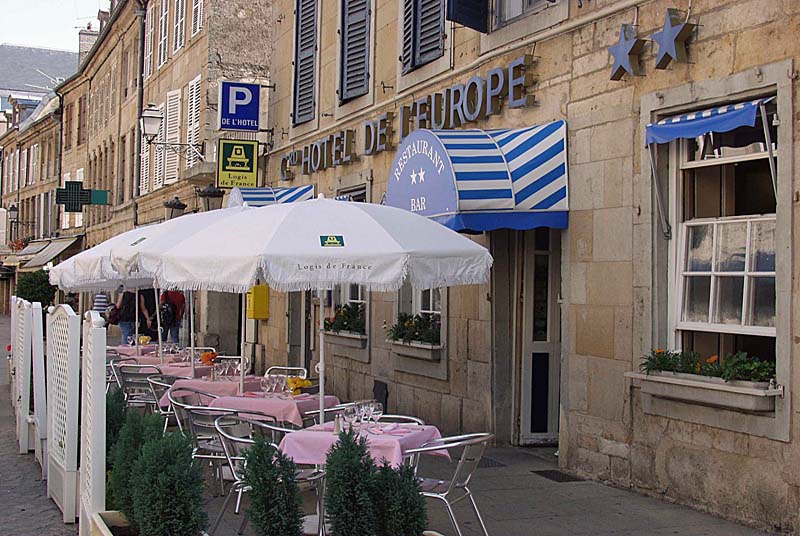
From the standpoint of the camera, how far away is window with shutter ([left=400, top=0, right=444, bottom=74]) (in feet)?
37.7

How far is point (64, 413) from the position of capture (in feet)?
24.4

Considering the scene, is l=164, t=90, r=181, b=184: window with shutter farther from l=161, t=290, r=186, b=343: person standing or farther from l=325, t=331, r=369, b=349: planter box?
l=325, t=331, r=369, b=349: planter box

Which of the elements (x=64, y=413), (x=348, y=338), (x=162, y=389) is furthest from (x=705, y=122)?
(x=348, y=338)

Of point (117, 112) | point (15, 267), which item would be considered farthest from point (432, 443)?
point (15, 267)

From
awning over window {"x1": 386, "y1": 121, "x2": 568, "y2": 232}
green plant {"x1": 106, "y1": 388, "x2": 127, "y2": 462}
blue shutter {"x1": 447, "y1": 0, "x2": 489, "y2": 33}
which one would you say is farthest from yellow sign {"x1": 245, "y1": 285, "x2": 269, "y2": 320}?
green plant {"x1": 106, "y1": 388, "x2": 127, "y2": 462}

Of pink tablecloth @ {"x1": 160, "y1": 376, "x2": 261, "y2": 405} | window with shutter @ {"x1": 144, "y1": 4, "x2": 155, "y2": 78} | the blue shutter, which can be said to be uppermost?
window with shutter @ {"x1": 144, "y1": 4, "x2": 155, "y2": 78}

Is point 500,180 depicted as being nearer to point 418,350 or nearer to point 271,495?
point 418,350

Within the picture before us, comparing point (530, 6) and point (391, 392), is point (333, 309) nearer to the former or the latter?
point (391, 392)

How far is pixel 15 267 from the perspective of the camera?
53.0 m

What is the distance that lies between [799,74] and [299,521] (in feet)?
13.7

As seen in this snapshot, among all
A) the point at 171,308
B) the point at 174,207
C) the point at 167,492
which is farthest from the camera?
the point at 174,207

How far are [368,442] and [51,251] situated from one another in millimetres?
37404

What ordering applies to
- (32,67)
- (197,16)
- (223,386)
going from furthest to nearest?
(32,67) → (197,16) → (223,386)

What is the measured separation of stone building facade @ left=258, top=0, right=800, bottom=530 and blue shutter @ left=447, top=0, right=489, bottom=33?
0.9 inches
